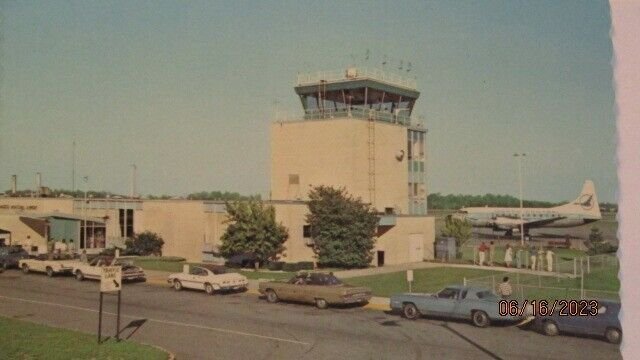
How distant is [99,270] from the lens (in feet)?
114

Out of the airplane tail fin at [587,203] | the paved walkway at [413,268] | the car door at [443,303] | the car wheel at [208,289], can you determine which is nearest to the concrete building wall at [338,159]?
the paved walkway at [413,268]

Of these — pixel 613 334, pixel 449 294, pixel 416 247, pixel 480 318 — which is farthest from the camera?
pixel 416 247

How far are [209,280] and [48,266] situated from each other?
14.0m

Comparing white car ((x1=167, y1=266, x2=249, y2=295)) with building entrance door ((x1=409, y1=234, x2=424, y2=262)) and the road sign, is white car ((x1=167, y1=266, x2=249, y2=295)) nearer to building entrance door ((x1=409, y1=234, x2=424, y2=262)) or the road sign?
the road sign

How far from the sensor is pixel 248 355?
1711cm

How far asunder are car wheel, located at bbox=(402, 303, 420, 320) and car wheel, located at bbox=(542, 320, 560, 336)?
→ 520cm

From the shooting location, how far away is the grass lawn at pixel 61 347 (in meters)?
16.1

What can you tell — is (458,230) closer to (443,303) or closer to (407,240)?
(407,240)

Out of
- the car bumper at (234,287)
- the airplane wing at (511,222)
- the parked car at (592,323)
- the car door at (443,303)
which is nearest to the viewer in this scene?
the parked car at (592,323)

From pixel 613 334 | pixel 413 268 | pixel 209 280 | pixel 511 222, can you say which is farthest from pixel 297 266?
pixel 511 222

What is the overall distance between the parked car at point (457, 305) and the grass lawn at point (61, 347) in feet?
35.2

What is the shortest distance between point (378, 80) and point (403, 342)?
34885 mm

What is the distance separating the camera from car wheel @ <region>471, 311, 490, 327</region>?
21500 mm

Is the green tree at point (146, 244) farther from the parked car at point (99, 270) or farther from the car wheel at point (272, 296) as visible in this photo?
the car wheel at point (272, 296)
